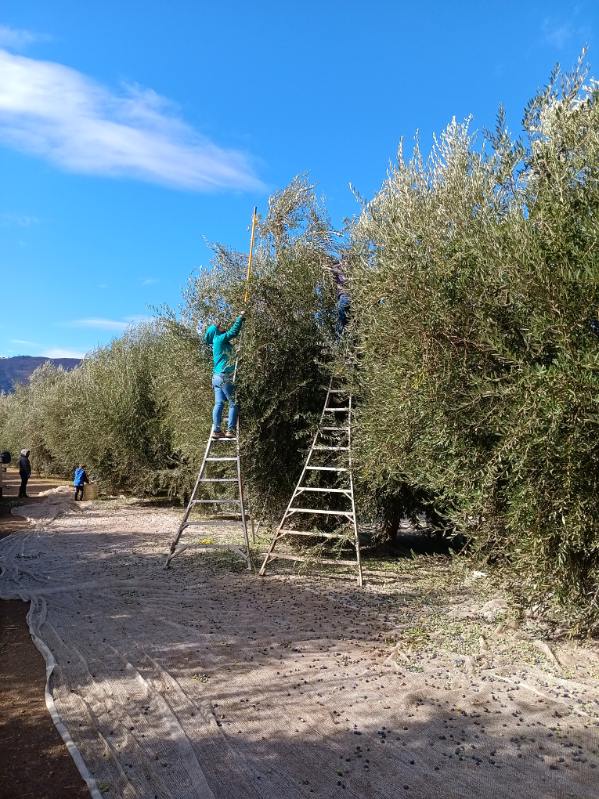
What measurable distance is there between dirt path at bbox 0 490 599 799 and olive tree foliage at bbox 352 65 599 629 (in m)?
1.22

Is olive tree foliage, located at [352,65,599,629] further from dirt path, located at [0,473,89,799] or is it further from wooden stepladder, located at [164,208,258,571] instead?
dirt path, located at [0,473,89,799]

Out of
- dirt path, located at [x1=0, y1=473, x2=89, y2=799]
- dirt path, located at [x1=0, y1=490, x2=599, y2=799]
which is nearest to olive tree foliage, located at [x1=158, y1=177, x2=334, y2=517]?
dirt path, located at [x1=0, y1=490, x2=599, y2=799]

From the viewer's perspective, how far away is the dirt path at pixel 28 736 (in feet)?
12.0

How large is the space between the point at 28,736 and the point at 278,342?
23.0ft

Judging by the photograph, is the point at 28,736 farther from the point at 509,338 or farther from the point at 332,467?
the point at 332,467

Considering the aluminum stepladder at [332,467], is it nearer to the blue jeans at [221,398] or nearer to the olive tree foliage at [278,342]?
the olive tree foliage at [278,342]

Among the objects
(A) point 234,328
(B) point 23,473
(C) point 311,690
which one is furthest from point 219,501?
(B) point 23,473

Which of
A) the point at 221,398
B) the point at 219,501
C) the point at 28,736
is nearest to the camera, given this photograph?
the point at 28,736

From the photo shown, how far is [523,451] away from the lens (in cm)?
527

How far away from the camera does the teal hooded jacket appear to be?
9.59m

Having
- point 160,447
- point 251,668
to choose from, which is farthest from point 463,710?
point 160,447

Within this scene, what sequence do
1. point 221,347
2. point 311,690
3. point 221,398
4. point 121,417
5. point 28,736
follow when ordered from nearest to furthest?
point 28,736 < point 311,690 < point 221,347 < point 221,398 < point 121,417

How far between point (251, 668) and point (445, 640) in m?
2.12

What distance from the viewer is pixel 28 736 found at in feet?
14.0
